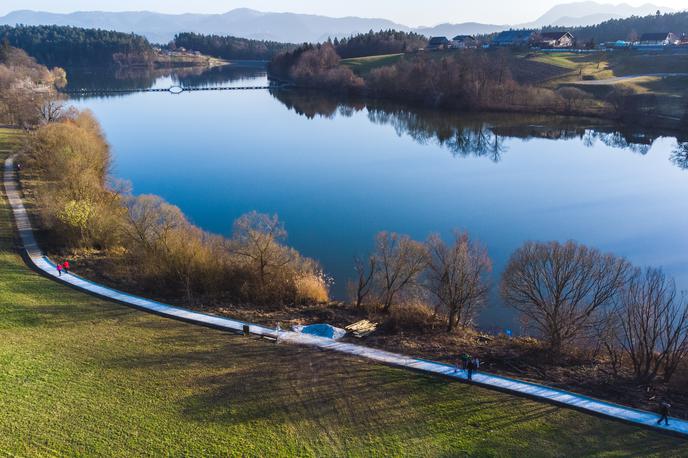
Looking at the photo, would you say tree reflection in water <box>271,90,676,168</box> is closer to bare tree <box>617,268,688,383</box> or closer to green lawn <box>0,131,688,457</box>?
bare tree <box>617,268,688,383</box>

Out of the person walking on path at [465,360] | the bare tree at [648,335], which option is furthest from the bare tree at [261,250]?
the bare tree at [648,335]

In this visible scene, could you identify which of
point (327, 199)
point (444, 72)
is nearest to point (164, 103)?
point (444, 72)

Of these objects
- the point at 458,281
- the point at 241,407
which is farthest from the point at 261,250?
the point at 241,407

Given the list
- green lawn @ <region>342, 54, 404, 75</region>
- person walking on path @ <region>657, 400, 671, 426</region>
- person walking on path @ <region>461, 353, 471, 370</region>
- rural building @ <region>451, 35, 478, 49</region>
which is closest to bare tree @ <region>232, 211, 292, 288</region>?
person walking on path @ <region>461, 353, 471, 370</region>

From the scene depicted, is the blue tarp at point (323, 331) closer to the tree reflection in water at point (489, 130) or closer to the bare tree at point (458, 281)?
the bare tree at point (458, 281)

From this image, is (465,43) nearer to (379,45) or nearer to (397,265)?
(379,45)
